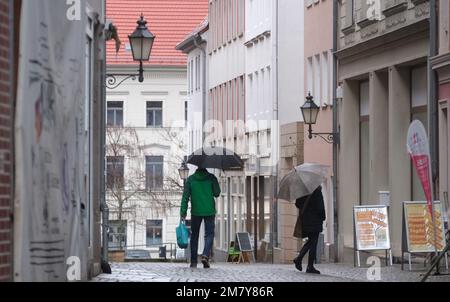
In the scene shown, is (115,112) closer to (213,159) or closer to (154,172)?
(154,172)

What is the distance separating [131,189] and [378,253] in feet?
150

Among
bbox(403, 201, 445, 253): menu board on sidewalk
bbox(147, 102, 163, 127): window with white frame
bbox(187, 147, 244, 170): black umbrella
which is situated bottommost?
bbox(403, 201, 445, 253): menu board on sidewalk

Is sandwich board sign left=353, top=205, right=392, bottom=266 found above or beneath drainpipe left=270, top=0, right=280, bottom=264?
beneath

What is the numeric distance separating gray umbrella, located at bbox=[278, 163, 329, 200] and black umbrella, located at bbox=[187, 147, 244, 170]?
148 centimetres

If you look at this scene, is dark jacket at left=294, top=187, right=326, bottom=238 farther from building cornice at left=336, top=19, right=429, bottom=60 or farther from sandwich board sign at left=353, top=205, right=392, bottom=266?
building cornice at left=336, top=19, right=429, bottom=60

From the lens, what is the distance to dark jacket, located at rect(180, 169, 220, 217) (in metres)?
23.6

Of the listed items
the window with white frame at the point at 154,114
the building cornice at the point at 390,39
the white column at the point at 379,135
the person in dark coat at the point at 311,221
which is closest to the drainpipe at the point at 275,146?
the building cornice at the point at 390,39

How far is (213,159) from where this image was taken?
26094 mm

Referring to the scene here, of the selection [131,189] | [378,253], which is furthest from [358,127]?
[131,189]

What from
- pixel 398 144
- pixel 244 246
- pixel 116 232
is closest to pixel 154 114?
pixel 116 232

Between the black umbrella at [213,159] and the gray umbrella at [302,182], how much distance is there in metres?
1.48

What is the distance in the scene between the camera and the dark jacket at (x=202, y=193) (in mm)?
23578

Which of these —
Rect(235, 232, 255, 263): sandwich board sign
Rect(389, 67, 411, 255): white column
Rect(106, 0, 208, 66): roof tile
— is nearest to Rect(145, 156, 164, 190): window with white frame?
Rect(106, 0, 208, 66): roof tile
